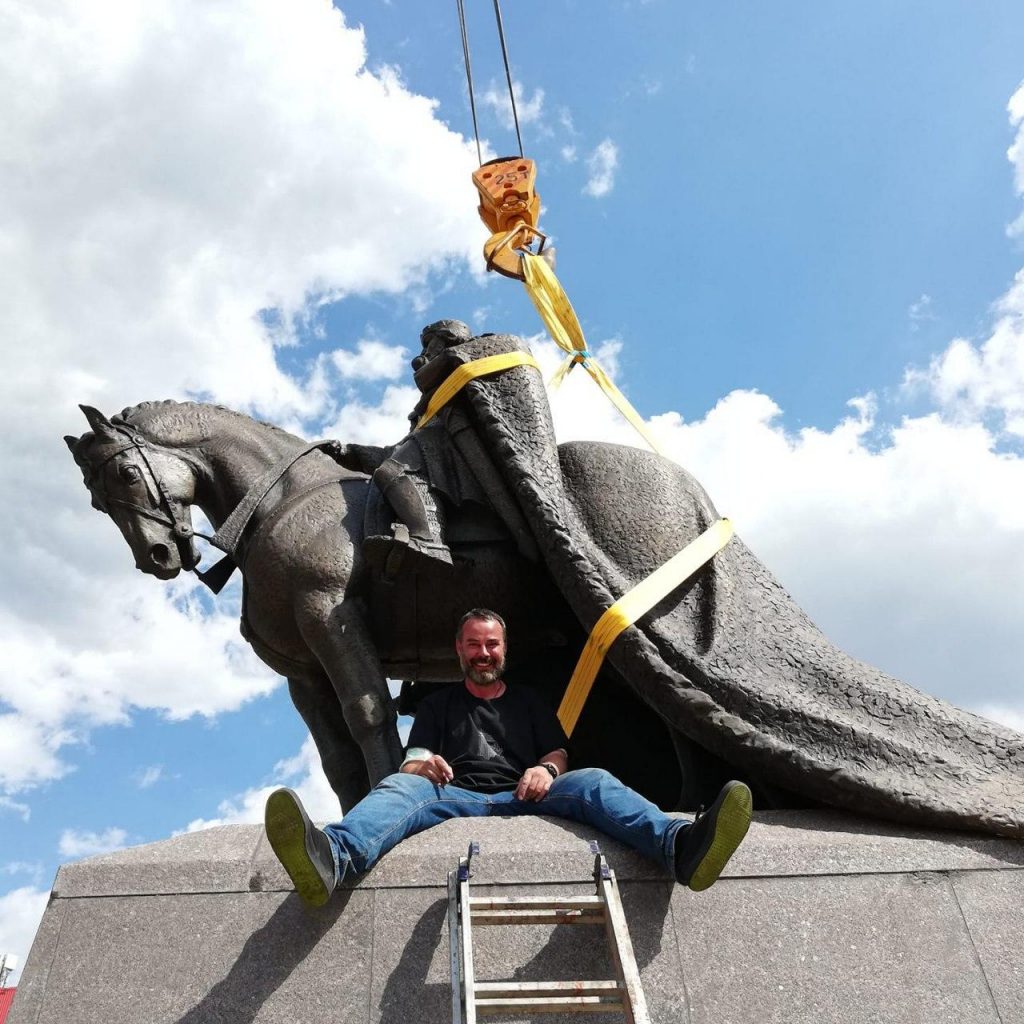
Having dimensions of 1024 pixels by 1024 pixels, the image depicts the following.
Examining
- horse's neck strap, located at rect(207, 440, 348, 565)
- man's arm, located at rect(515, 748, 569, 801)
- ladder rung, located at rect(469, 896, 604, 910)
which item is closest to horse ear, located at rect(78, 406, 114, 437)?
horse's neck strap, located at rect(207, 440, 348, 565)

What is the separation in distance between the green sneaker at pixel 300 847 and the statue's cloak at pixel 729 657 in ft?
6.66

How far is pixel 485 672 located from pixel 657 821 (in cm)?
112

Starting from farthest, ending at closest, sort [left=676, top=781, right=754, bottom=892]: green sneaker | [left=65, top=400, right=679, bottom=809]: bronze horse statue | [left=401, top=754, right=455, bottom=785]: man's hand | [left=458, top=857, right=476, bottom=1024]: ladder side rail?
[left=65, top=400, right=679, bottom=809]: bronze horse statue < [left=401, top=754, right=455, bottom=785]: man's hand < [left=676, top=781, right=754, bottom=892]: green sneaker < [left=458, top=857, right=476, bottom=1024]: ladder side rail

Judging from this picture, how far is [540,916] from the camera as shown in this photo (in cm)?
328

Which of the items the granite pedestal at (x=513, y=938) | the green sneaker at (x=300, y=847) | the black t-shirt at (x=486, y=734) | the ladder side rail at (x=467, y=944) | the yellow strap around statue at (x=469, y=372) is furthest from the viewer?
the yellow strap around statue at (x=469, y=372)

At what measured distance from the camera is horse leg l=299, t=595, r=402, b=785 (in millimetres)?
5164

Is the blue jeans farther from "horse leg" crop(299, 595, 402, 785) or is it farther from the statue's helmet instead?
the statue's helmet

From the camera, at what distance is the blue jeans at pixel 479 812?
11.7 ft

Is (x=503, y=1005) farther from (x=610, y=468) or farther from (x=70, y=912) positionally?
(x=610, y=468)

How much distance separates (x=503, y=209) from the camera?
7.63 meters

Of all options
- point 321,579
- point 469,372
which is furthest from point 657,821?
point 469,372

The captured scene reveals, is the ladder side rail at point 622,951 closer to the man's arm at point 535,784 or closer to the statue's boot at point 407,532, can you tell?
the man's arm at point 535,784

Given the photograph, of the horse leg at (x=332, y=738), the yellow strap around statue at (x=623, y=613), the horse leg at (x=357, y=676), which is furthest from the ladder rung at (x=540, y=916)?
the horse leg at (x=332, y=738)

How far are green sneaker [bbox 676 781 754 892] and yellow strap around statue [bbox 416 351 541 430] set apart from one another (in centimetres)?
332
